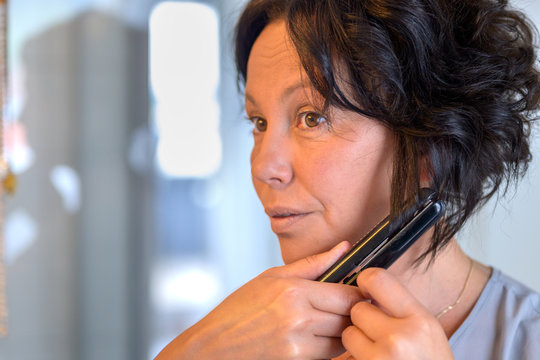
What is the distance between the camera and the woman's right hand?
0.58 meters

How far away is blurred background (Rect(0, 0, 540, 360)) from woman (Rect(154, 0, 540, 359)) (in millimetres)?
822

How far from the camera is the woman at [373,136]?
0.64 m

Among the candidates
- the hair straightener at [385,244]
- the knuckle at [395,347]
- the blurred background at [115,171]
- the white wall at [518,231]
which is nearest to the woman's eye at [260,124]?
the hair straightener at [385,244]

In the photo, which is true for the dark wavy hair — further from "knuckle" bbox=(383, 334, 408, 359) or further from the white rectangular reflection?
the white rectangular reflection

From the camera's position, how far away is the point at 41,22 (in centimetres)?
144

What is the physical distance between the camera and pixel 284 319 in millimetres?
587

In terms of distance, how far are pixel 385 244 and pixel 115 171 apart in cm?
106

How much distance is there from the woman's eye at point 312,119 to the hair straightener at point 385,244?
0.52ft

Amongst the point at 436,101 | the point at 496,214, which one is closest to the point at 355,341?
the point at 436,101

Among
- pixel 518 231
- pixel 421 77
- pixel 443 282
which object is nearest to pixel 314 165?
pixel 421 77

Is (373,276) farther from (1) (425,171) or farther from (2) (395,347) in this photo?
(1) (425,171)

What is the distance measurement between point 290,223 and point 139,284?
→ 3.11ft

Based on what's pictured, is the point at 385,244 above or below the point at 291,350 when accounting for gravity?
above

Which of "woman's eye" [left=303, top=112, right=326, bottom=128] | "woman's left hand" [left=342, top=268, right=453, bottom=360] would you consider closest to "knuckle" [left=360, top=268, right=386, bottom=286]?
"woman's left hand" [left=342, top=268, right=453, bottom=360]
